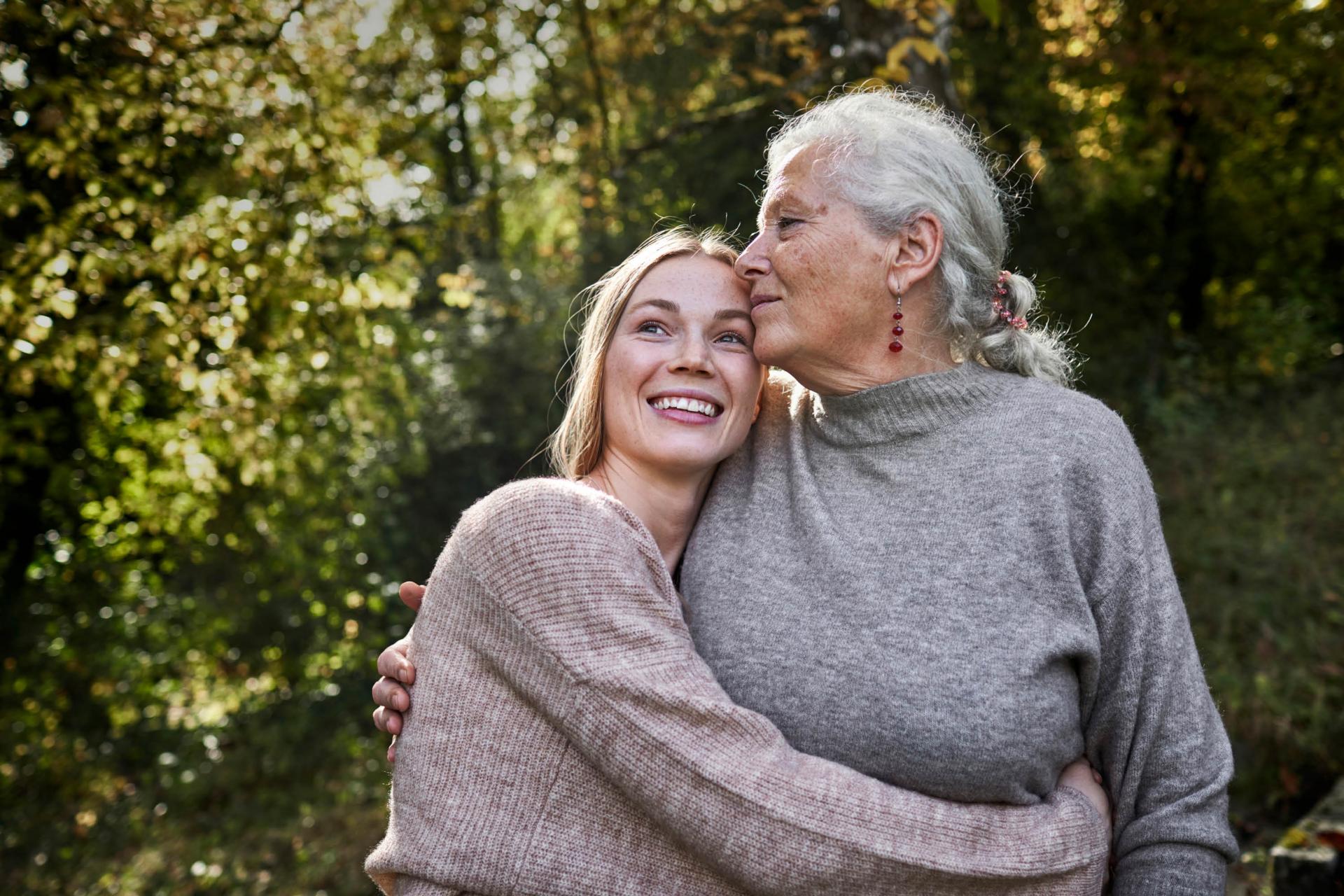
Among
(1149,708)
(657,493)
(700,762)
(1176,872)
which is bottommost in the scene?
(1176,872)

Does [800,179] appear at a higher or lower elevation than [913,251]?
higher

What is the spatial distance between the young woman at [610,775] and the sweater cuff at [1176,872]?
7cm

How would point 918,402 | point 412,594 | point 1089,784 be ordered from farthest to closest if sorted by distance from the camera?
point 412,594, point 918,402, point 1089,784

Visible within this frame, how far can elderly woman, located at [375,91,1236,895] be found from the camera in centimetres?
181

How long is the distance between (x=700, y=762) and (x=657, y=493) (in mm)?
655

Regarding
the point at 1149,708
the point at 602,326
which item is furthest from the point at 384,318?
the point at 1149,708

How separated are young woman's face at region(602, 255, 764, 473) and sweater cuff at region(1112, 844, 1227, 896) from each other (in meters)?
1.04

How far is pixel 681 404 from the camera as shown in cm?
213

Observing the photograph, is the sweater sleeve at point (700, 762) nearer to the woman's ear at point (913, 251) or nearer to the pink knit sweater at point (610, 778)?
the pink knit sweater at point (610, 778)

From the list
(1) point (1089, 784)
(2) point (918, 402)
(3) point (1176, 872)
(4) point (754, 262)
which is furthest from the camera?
(4) point (754, 262)

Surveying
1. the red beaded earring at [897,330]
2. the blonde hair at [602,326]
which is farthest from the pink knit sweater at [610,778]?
the red beaded earring at [897,330]

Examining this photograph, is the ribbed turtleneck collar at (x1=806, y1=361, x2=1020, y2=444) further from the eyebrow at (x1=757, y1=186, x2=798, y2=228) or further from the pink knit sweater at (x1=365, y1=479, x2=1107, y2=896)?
the pink knit sweater at (x1=365, y1=479, x2=1107, y2=896)

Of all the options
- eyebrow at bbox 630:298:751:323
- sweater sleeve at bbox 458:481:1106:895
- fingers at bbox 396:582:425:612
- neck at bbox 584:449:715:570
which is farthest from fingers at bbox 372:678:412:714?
eyebrow at bbox 630:298:751:323

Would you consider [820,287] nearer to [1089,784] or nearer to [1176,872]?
[1089,784]
